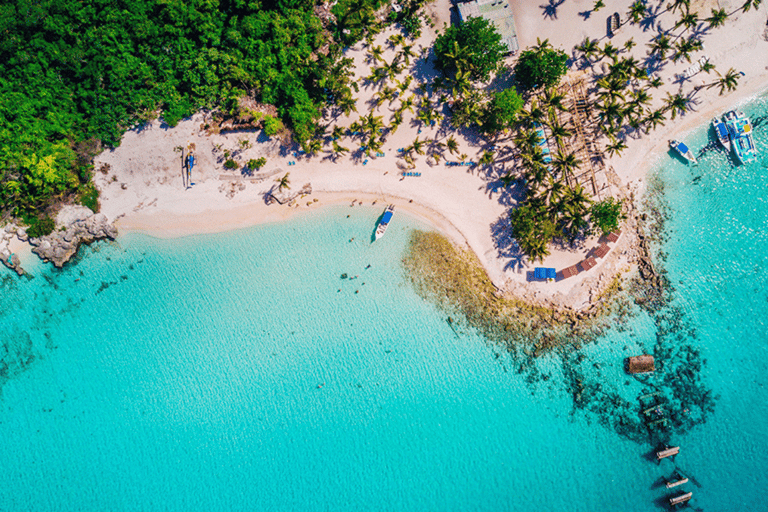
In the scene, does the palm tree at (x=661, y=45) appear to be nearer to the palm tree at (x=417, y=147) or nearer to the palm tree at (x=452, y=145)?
the palm tree at (x=452, y=145)

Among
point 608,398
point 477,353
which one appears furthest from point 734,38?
point 477,353

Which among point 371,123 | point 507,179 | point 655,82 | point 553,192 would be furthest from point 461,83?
point 655,82

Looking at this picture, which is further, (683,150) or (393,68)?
(683,150)

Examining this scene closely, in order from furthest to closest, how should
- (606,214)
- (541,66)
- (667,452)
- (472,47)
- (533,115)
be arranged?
(667,452) → (533,115) → (606,214) → (472,47) → (541,66)

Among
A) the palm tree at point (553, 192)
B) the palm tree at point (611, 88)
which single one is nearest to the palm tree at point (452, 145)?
the palm tree at point (553, 192)

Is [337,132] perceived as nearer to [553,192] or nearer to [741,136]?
[553,192]

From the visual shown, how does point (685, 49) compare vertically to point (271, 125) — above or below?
below

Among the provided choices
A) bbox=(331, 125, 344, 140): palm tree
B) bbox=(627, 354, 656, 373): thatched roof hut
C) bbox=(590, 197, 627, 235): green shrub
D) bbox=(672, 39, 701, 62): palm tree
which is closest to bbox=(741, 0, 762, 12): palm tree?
bbox=(672, 39, 701, 62): palm tree

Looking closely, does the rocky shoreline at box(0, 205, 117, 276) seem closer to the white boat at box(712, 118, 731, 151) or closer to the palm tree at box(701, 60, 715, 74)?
the palm tree at box(701, 60, 715, 74)
